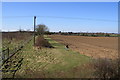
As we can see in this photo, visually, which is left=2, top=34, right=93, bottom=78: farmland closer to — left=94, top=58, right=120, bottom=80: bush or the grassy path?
the grassy path

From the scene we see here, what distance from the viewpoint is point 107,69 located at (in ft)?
19.2

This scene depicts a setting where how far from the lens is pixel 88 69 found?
6273 millimetres

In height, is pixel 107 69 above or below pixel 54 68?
above

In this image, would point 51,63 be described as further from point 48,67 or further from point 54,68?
point 54,68

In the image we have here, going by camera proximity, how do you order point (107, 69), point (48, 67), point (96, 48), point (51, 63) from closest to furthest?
1. point (107, 69)
2. point (48, 67)
3. point (51, 63)
4. point (96, 48)

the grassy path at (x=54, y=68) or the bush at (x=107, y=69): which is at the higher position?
the bush at (x=107, y=69)

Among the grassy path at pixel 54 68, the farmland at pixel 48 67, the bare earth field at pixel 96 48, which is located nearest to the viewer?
the grassy path at pixel 54 68

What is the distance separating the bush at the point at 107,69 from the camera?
5.85 m

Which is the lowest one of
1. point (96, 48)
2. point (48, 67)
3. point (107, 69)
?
point (48, 67)

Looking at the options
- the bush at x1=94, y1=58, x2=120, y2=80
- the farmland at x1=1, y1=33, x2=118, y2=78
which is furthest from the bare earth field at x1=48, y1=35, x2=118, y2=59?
the bush at x1=94, y1=58, x2=120, y2=80

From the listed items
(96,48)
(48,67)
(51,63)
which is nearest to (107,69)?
(48,67)

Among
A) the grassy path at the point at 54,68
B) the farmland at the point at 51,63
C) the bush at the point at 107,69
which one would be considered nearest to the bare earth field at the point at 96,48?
the farmland at the point at 51,63

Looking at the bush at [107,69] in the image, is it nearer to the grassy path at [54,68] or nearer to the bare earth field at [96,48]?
the grassy path at [54,68]

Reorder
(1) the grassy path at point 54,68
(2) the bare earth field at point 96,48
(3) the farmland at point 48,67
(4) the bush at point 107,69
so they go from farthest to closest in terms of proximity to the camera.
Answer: (2) the bare earth field at point 96,48
(3) the farmland at point 48,67
(1) the grassy path at point 54,68
(4) the bush at point 107,69
